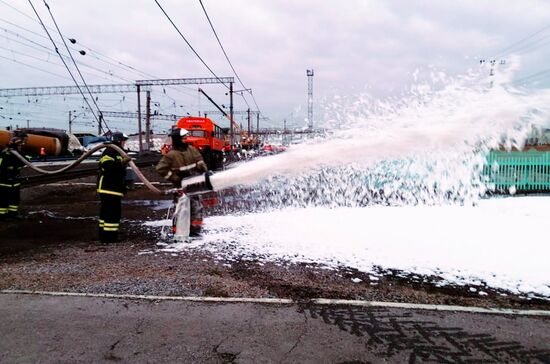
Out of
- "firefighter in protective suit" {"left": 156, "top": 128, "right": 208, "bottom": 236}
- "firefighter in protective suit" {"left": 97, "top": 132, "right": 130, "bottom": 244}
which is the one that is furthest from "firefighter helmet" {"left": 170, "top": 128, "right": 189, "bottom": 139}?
"firefighter in protective suit" {"left": 97, "top": 132, "right": 130, "bottom": 244}

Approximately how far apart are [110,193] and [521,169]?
12803 mm

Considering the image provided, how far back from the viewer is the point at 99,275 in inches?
198

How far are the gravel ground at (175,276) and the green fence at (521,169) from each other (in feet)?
34.1

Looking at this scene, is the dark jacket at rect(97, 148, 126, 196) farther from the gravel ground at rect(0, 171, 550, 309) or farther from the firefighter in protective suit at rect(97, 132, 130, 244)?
the gravel ground at rect(0, 171, 550, 309)

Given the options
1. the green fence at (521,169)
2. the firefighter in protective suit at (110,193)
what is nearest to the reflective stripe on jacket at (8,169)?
the firefighter in protective suit at (110,193)

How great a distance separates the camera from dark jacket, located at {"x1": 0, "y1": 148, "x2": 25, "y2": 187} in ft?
29.4

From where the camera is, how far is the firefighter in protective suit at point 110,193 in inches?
268

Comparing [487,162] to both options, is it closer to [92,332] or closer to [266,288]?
[266,288]

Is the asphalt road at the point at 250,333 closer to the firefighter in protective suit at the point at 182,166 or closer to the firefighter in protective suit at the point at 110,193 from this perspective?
the firefighter in protective suit at the point at 110,193

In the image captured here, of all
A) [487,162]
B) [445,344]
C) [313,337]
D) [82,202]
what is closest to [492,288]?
[445,344]

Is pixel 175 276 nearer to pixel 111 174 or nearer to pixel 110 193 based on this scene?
pixel 110 193

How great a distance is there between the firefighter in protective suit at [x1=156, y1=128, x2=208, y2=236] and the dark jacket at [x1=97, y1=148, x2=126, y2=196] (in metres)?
0.71

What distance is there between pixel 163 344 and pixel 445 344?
2.27 m

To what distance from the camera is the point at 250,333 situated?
3.49 metres
